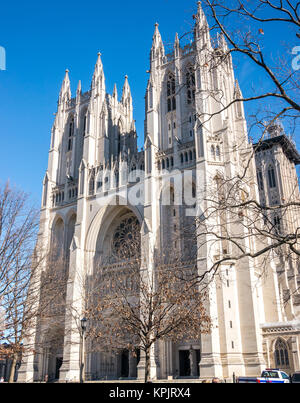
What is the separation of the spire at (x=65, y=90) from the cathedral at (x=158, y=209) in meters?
0.41

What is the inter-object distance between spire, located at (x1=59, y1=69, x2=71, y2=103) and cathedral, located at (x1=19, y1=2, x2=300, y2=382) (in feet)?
1.34

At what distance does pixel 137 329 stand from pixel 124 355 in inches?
719

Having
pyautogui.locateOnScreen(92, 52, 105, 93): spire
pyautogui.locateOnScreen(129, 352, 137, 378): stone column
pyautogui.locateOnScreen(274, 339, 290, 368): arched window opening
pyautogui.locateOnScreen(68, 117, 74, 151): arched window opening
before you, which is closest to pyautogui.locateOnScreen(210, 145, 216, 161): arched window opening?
pyautogui.locateOnScreen(274, 339, 290, 368): arched window opening

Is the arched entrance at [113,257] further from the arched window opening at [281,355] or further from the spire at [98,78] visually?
the spire at [98,78]

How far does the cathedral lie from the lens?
28328 mm

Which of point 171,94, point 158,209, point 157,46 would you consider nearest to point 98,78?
point 157,46

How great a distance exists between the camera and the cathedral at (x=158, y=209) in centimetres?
2833

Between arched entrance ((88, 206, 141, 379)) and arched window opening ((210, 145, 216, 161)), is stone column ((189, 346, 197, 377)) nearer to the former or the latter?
arched entrance ((88, 206, 141, 379))

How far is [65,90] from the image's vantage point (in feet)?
170

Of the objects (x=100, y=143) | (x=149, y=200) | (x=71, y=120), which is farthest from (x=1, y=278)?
(x=71, y=120)

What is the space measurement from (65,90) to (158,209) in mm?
25901

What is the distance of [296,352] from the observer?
2753cm

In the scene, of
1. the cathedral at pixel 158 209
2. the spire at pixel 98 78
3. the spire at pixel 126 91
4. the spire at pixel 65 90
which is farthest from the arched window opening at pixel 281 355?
the spire at pixel 65 90
